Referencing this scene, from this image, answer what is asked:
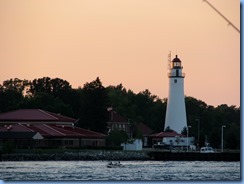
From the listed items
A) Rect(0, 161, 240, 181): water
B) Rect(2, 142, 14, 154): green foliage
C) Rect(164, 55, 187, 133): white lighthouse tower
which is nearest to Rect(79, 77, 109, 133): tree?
Rect(164, 55, 187, 133): white lighthouse tower

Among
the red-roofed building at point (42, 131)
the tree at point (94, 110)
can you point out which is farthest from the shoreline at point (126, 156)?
the tree at point (94, 110)

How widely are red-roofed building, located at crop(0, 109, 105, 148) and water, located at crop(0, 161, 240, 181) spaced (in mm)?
5611

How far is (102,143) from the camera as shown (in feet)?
178

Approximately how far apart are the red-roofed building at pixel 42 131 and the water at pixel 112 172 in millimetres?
5611

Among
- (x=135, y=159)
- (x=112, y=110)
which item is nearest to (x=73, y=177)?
(x=135, y=159)

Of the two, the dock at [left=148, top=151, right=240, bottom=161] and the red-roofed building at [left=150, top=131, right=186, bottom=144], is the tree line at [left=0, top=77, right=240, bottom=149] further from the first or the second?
the dock at [left=148, top=151, right=240, bottom=161]

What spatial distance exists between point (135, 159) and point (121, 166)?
23.5ft

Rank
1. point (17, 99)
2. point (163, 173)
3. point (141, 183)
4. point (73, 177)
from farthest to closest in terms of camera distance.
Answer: point (17, 99) → point (163, 173) → point (73, 177) → point (141, 183)

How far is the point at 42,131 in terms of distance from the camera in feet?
170

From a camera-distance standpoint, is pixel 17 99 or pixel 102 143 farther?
pixel 17 99

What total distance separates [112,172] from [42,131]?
14.8m

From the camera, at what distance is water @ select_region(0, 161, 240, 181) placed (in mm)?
32656

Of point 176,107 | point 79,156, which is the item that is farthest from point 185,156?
point 176,107

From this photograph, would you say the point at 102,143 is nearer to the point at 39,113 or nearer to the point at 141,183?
the point at 39,113
